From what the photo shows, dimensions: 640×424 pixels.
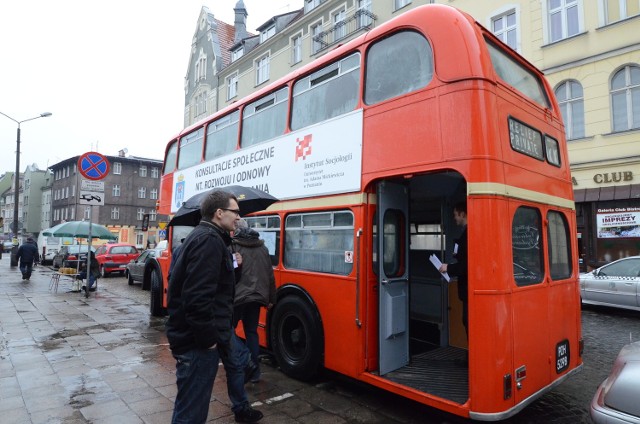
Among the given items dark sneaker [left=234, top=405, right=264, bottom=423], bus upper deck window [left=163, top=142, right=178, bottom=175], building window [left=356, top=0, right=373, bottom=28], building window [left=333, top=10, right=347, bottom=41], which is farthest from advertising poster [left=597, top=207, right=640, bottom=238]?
building window [left=333, top=10, right=347, bottom=41]

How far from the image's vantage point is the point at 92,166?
413 inches

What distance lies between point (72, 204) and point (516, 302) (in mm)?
62405

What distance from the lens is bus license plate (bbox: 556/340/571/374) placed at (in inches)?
171

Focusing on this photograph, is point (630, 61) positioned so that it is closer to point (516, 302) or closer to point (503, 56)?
point (503, 56)

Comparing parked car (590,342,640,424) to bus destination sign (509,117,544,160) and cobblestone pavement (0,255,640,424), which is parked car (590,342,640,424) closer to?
cobblestone pavement (0,255,640,424)

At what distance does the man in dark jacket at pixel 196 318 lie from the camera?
2.91 m

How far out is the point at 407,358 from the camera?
4.93 metres

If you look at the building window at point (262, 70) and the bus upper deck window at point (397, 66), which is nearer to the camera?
the bus upper deck window at point (397, 66)

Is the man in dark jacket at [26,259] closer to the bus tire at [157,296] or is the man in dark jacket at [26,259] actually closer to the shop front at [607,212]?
the bus tire at [157,296]

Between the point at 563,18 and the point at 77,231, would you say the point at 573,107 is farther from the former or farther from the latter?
the point at 77,231

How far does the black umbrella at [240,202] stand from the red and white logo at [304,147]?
2.19 ft

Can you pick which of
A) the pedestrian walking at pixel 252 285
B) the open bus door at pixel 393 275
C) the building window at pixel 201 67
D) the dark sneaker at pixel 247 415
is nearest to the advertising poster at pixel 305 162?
the open bus door at pixel 393 275

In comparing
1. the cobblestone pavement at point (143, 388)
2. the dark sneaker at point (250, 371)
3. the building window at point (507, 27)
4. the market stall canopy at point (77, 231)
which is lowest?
the cobblestone pavement at point (143, 388)

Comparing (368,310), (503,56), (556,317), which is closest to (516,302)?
(556,317)
